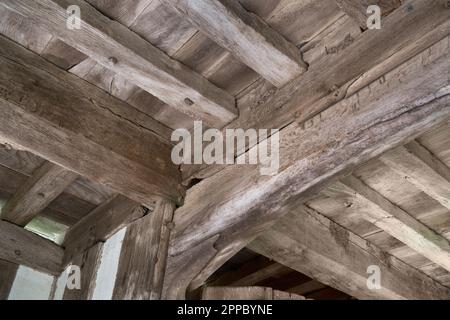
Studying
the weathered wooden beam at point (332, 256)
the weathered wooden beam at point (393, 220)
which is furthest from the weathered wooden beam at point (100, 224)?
the weathered wooden beam at point (393, 220)

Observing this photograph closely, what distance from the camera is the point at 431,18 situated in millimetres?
1293

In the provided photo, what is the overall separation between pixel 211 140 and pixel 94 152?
50 cm

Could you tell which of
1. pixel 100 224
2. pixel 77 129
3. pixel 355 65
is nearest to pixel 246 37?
pixel 355 65

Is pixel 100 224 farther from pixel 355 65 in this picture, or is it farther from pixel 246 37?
pixel 355 65

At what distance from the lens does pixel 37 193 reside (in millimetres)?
2191

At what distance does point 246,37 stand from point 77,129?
0.73 m

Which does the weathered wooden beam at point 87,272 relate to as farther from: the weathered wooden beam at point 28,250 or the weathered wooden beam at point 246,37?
the weathered wooden beam at point 246,37

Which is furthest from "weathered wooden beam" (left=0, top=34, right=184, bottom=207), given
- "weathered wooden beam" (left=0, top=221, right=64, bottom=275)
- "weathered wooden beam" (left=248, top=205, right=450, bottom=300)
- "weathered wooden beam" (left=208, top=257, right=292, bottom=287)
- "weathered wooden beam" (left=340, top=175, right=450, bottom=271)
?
"weathered wooden beam" (left=208, top=257, right=292, bottom=287)

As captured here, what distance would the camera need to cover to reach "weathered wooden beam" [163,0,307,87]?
1.40 metres

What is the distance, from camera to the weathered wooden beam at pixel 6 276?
2389mm

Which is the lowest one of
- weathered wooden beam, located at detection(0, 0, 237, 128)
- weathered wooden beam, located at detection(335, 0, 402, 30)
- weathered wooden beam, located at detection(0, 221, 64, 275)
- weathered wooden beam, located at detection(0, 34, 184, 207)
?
weathered wooden beam, located at detection(0, 221, 64, 275)

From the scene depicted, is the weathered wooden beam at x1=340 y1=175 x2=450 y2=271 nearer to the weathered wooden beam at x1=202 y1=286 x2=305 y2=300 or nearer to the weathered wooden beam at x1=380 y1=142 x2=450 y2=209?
the weathered wooden beam at x1=380 y1=142 x2=450 y2=209

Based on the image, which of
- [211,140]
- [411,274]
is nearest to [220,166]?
[211,140]

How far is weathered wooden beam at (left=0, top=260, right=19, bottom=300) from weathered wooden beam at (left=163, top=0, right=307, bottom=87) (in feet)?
5.88
